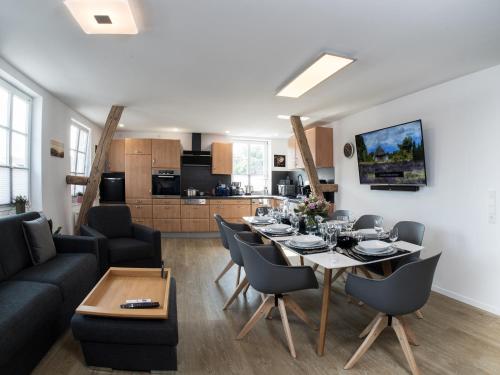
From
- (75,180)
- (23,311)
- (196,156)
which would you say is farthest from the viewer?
(196,156)

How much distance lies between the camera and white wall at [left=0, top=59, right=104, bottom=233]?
3693 millimetres

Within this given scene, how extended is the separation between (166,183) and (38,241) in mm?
3746

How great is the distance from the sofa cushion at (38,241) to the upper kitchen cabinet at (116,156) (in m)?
3.65

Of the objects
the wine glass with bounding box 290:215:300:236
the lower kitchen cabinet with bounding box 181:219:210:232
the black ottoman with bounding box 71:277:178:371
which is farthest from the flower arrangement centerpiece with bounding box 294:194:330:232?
the lower kitchen cabinet with bounding box 181:219:210:232

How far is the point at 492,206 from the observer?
2.93 metres

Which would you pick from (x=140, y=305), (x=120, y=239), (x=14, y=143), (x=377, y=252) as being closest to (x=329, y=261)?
(x=377, y=252)

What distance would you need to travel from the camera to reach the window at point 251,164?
294 inches

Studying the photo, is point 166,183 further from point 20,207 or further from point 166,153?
point 20,207

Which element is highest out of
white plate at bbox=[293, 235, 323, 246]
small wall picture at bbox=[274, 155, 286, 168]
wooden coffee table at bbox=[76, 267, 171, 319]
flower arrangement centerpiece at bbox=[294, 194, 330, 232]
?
small wall picture at bbox=[274, 155, 286, 168]

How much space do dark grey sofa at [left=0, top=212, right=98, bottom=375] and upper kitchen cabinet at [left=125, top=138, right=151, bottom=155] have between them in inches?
133

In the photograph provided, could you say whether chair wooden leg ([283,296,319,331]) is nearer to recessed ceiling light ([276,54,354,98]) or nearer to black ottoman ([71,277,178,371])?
black ottoman ([71,277,178,371])

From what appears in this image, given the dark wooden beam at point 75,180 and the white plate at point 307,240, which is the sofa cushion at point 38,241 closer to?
the dark wooden beam at point 75,180

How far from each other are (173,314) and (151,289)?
42 cm

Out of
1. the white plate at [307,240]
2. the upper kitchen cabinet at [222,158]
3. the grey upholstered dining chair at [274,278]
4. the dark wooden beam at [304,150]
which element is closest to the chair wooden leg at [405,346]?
the grey upholstered dining chair at [274,278]
